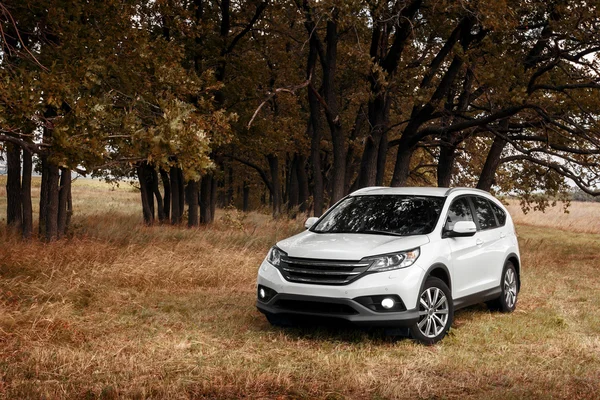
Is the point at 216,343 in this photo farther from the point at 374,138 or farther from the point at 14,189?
the point at 14,189

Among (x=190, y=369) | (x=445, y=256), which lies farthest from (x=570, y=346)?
(x=190, y=369)

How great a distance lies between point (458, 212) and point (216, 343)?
145 inches

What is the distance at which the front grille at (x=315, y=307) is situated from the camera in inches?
304

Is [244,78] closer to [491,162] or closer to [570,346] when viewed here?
[491,162]

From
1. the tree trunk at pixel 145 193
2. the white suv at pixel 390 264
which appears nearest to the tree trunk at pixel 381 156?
the tree trunk at pixel 145 193

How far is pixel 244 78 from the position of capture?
75.7 feet

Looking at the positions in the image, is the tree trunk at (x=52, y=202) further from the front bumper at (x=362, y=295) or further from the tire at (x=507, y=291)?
the tire at (x=507, y=291)

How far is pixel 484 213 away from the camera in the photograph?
10164 mm

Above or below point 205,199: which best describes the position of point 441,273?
above

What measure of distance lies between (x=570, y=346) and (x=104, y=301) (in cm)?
611

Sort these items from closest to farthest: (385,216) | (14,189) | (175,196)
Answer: (385,216) < (14,189) < (175,196)

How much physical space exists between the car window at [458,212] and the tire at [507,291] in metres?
1.14

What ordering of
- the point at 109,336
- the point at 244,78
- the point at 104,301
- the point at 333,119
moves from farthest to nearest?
the point at 244,78 < the point at 333,119 < the point at 104,301 < the point at 109,336

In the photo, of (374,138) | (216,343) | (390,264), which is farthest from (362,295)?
(374,138)
